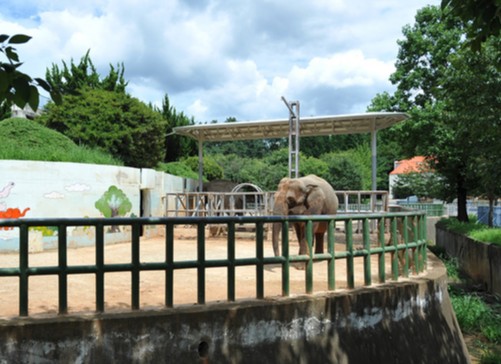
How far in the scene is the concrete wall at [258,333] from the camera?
382cm

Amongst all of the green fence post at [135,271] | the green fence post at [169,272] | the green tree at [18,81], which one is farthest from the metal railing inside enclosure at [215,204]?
the green tree at [18,81]

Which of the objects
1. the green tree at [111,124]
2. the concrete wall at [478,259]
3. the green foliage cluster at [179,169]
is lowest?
the concrete wall at [478,259]

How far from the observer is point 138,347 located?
13.1ft

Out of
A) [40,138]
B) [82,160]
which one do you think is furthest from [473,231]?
[40,138]

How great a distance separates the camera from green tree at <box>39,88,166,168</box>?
20.9 metres

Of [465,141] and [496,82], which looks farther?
[465,141]

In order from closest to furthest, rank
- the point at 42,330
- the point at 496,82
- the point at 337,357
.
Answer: the point at 42,330 < the point at 337,357 < the point at 496,82

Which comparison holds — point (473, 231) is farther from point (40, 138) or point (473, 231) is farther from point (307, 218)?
point (40, 138)

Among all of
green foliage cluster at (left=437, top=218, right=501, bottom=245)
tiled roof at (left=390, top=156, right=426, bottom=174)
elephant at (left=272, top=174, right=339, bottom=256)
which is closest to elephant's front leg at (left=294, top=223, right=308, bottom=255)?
elephant at (left=272, top=174, right=339, bottom=256)

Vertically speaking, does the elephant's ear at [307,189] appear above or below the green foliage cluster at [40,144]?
below

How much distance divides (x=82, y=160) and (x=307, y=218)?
9.58 m

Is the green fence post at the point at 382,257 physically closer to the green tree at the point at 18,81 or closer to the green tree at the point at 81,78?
the green tree at the point at 18,81

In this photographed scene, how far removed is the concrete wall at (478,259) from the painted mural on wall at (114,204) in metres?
9.10

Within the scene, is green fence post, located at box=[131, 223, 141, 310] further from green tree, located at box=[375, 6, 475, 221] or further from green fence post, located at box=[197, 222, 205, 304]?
green tree, located at box=[375, 6, 475, 221]
